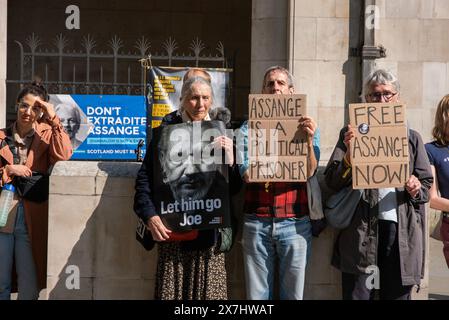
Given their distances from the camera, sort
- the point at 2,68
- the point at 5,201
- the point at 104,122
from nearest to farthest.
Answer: the point at 5,201
the point at 2,68
the point at 104,122

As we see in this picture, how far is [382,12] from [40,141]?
7183 mm

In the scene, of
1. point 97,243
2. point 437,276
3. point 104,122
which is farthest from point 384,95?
point 104,122

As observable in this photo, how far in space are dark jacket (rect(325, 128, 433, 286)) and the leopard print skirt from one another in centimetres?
89

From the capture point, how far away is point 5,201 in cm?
600

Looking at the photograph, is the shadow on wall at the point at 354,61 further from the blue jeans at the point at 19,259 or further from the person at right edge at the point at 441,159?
the blue jeans at the point at 19,259

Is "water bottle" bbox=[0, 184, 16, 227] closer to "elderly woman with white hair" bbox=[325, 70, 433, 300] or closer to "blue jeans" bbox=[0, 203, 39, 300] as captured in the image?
"blue jeans" bbox=[0, 203, 39, 300]

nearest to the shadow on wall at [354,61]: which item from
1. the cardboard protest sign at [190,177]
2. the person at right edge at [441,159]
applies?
the person at right edge at [441,159]

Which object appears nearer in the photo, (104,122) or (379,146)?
(379,146)

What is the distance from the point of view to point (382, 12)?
39.1 ft

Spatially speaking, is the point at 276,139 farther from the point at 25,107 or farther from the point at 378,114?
the point at 25,107

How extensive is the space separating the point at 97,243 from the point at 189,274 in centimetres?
88

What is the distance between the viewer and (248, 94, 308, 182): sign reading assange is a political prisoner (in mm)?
5316

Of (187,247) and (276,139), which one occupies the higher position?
(276,139)

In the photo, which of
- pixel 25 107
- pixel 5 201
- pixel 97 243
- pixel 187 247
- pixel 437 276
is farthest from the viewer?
pixel 437 276
